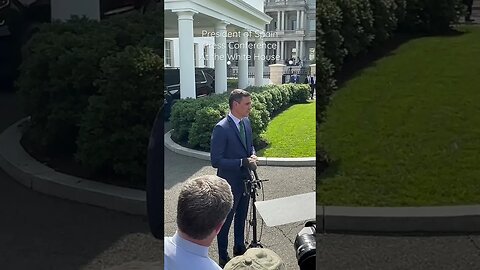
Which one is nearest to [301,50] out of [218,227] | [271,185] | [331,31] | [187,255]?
[331,31]

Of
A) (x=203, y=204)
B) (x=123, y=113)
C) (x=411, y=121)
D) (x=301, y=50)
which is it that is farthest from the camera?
(x=123, y=113)

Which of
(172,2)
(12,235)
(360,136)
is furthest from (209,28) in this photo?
(12,235)

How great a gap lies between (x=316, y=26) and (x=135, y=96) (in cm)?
90

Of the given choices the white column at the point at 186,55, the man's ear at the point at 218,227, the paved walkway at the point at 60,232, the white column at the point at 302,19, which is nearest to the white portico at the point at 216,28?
the white column at the point at 186,55

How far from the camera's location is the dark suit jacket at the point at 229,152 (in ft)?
7.39

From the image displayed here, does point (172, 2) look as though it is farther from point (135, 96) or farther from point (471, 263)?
point (471, 263)

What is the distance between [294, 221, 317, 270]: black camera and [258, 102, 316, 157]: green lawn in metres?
0.34

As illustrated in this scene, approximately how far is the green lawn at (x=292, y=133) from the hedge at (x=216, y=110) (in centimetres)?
3

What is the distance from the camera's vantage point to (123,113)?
2500 mm

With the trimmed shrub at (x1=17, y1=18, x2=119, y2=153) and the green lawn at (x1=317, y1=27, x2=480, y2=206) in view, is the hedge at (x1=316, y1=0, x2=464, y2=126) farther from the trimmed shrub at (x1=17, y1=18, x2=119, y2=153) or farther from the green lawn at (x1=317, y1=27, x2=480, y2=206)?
the trimmed shrub at (x1=17, y1=18, x2=119, y2=153)

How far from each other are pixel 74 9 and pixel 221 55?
0.81 metres

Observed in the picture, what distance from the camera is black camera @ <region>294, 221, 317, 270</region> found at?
2330 mm

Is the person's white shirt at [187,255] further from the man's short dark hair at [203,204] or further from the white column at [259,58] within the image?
the white column at [259,58]

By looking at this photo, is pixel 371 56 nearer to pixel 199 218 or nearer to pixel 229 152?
pixel 229 152
